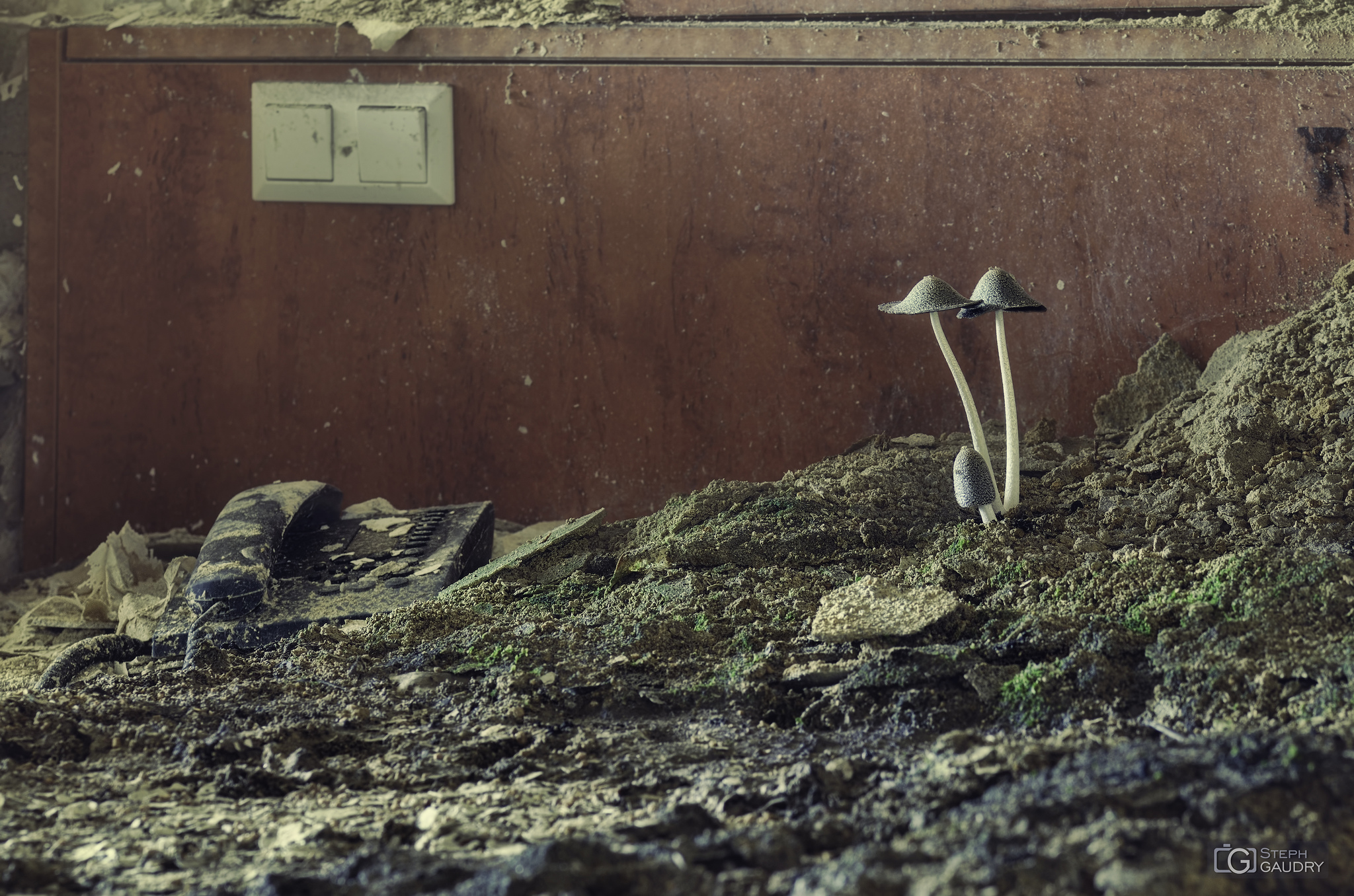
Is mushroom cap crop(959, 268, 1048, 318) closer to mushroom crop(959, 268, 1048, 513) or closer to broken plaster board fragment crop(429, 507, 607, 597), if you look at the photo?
mushroom crop(959, 268, 1048, 513)

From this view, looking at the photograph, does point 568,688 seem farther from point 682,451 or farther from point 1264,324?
point 1264,324

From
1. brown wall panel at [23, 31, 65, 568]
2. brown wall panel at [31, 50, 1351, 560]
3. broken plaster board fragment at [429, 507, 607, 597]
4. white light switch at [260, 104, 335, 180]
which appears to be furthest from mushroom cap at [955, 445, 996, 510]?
brown wall panel at [23, 31, 65, 568]

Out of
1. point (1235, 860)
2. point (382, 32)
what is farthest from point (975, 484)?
point (382, 32)

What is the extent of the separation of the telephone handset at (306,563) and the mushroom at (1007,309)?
116cm

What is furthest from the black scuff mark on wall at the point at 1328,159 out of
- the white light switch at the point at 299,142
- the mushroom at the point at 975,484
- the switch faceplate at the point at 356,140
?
the white light switch at the point at 299,142

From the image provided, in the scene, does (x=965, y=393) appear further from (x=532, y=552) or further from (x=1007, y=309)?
(x=532, y=552)

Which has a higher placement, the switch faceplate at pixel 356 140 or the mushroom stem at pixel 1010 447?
the switch faceplate at pixel 356 140

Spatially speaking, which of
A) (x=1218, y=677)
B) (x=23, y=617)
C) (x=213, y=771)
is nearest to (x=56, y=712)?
(x=213, y=771)

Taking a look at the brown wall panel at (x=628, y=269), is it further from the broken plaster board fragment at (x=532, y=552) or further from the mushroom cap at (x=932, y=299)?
the mushroom cap at (x=932, y=299)

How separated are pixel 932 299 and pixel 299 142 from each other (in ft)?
5.92

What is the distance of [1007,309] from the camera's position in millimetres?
2105

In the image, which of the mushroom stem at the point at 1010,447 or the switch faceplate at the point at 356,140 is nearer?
the mushroom stem at the point at 1010,447

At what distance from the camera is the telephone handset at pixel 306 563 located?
7.02 ft

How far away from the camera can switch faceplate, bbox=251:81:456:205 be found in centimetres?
293
